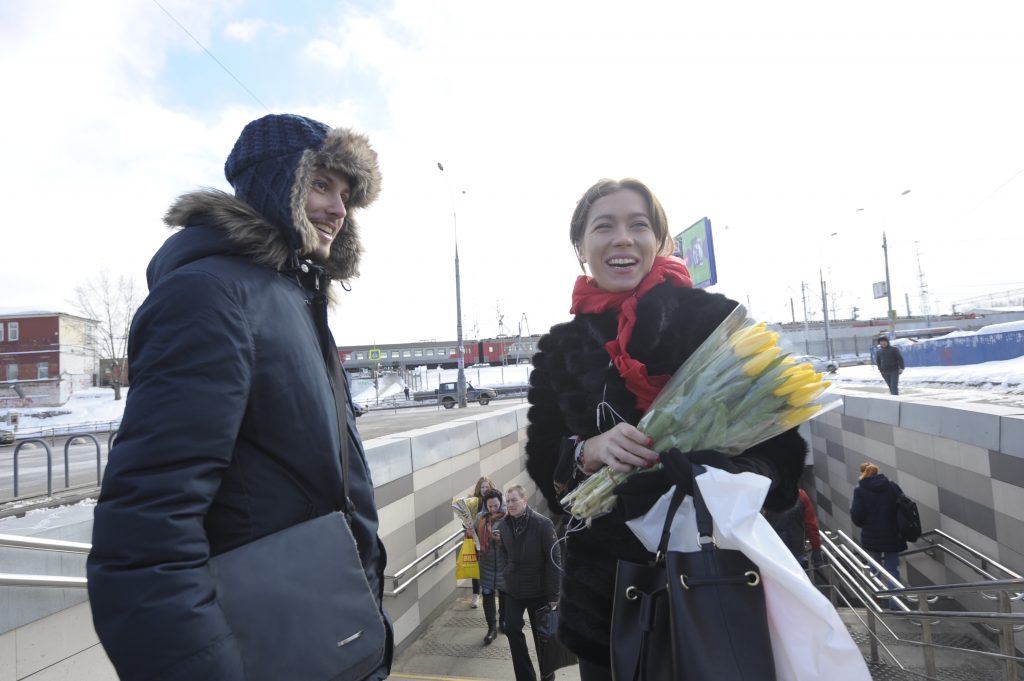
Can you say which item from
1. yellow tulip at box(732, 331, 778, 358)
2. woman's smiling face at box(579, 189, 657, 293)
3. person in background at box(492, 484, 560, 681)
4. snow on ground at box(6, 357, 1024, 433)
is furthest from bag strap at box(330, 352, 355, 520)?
person in background at box(492, 484, 560, 681)

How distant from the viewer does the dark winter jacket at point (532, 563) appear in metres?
5.13

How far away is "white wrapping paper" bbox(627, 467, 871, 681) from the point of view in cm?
115

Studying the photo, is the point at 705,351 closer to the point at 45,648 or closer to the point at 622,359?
the point at 622,359

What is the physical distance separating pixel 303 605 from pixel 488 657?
5.45 m

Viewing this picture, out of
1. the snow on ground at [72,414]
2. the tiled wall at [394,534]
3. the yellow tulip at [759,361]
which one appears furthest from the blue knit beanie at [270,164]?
the snow on ground at [72,414]

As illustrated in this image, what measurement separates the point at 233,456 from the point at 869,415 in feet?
34.5

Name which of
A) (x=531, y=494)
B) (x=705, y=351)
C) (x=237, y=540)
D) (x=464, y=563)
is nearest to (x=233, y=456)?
(x=237, y=540)

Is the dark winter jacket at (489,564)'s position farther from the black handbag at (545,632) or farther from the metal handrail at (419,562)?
the black handbag at (545,632)

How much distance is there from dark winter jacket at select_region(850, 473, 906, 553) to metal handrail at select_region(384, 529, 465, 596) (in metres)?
4.86

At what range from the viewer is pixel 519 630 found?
5027 millimetres

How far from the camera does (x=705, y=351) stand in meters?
1.53

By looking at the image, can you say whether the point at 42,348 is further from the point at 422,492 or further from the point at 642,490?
the point at 642,490

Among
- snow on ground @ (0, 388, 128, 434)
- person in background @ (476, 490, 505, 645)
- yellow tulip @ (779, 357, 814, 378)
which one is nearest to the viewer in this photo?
yellow tulip @ (779, 357, 814, 378)

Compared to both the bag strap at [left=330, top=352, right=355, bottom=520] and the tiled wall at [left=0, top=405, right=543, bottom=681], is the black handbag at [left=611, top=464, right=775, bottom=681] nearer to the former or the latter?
the bag strap at [left=330, top=352, right=355, bottom=520]
